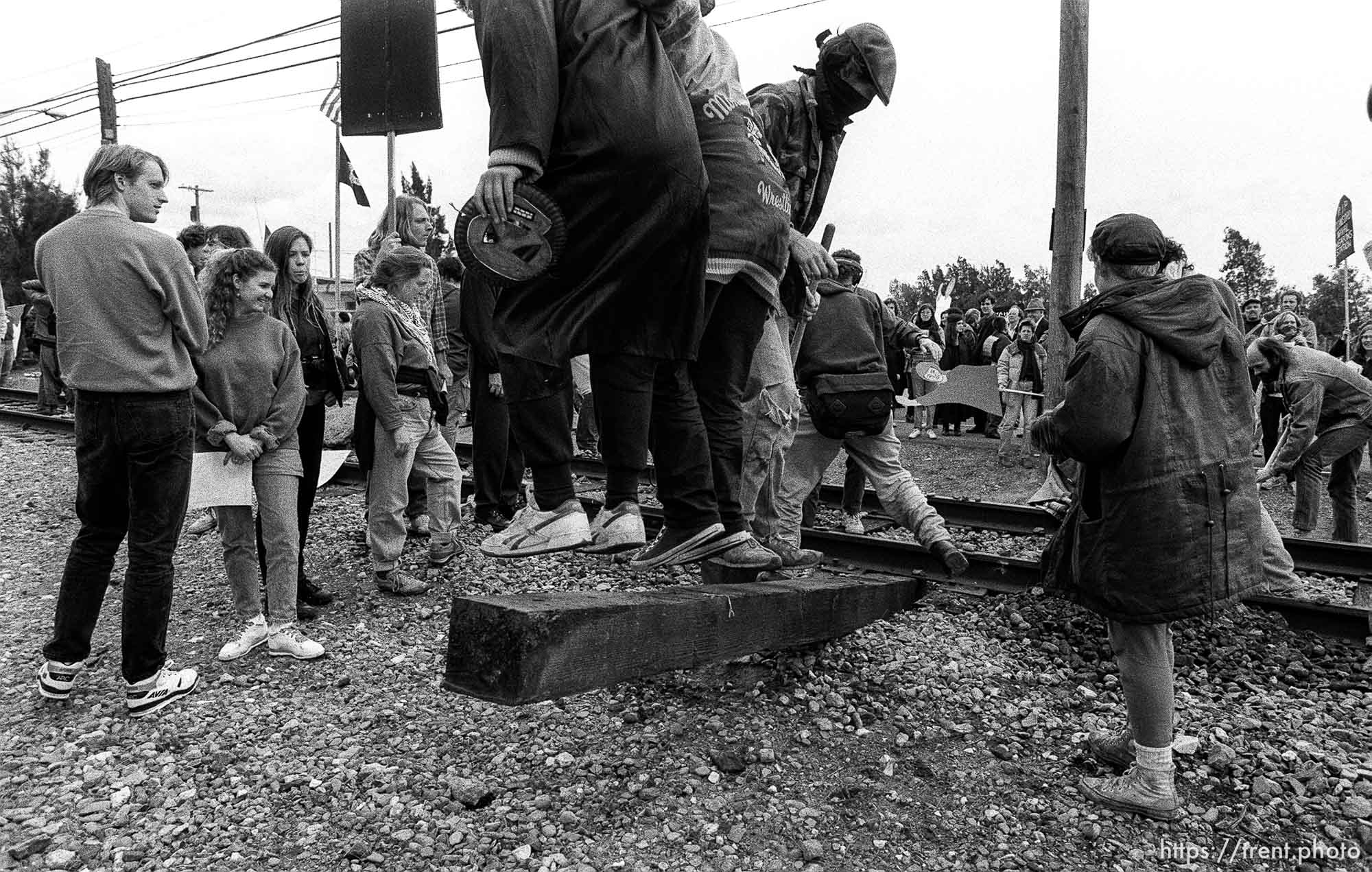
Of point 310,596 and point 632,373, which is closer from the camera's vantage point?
point 632,373

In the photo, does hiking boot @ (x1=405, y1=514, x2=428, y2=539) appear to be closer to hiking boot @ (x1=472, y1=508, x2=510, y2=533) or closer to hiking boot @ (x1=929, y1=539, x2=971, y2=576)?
hiking boot @ (x1=472, y1=508, x2=510, y2=533)

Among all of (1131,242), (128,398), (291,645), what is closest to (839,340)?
(1131,242)

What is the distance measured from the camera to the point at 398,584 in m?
5.43

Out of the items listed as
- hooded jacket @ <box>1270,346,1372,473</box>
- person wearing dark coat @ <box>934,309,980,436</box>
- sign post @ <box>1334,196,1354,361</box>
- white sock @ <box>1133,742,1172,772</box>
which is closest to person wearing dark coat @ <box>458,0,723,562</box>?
white sock @ <box>1133,742,1172,772</box>

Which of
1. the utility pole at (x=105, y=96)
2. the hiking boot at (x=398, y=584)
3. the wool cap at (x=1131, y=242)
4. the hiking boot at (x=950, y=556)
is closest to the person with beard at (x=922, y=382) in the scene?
the hiking boot at (x=950, y=556)

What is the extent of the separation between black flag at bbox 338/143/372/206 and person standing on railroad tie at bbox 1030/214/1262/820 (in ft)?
52.9

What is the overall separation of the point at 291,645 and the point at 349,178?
14546mm

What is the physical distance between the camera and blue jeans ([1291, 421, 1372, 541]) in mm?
7211

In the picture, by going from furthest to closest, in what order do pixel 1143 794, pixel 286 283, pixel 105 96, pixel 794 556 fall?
pixel 105 96 → pixel 286 283 → pixel 794 556 → pixel 1143 794

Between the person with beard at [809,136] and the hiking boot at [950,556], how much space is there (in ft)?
4.37

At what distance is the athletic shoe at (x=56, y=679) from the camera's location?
13.1ft

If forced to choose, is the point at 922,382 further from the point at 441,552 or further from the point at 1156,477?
the point at 1156,477

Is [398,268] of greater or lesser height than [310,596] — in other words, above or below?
above

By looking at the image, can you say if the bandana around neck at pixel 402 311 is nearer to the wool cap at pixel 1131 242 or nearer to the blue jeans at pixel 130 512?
the blue jeans at pixel 130 512
